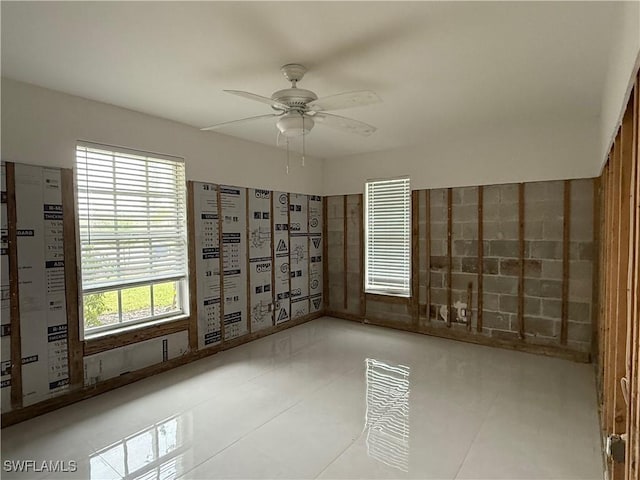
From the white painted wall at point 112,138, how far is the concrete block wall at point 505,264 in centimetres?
240

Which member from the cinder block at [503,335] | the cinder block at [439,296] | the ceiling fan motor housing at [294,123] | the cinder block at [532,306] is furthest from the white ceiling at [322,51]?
the cinder block at [503,335]

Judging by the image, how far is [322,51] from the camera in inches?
95.3

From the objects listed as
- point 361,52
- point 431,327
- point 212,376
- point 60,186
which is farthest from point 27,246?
point 431,327

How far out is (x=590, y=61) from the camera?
2.57 metres

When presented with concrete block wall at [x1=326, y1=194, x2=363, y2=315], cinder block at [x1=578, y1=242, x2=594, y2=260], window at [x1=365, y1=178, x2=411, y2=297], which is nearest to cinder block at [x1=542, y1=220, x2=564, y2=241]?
cinder block at [x1=578, y1=242, x2=594, y2=260]

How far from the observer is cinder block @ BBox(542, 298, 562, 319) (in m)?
4.22

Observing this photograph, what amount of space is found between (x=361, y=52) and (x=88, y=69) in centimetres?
203

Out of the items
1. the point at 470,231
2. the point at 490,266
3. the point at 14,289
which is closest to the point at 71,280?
the point at 14,289

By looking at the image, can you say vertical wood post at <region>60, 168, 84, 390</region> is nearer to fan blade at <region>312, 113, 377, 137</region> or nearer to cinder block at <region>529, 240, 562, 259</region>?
fan blade at <region>312, 113, 377, 137</region>

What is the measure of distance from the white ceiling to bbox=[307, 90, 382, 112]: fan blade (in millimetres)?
302

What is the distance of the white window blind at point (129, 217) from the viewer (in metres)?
3.36

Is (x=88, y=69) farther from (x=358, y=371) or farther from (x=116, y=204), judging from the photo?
(x=358, y=371)

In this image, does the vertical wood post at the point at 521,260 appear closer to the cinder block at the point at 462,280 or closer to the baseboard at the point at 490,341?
the baseboard at the point at 490,341

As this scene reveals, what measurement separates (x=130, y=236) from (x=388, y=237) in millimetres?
3541
